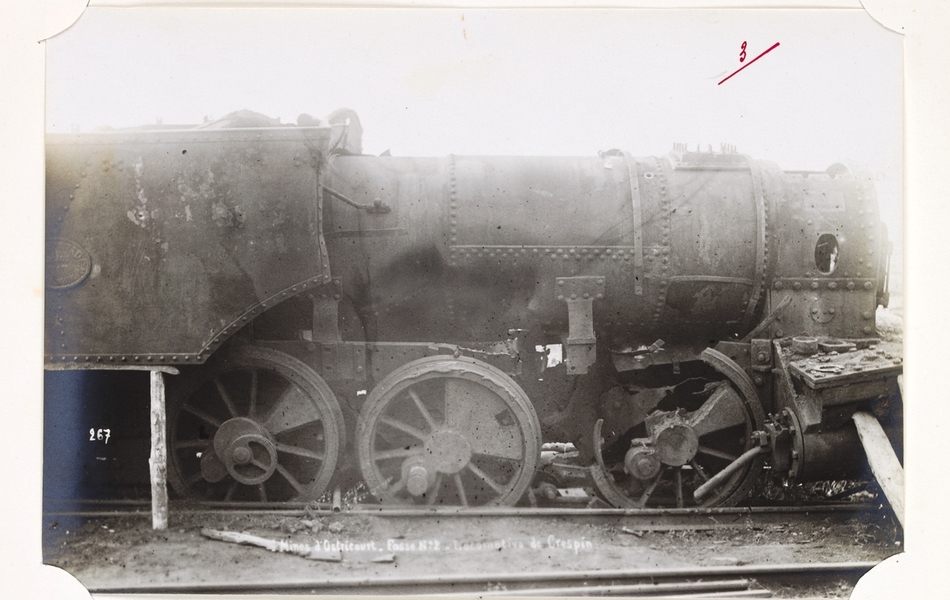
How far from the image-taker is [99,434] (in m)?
4.82

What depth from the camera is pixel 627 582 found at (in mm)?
4418

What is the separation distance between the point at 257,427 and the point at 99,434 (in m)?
1.01

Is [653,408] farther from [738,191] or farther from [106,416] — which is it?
[106,416]

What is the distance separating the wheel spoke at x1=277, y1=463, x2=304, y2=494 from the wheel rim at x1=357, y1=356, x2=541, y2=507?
441 millimetres

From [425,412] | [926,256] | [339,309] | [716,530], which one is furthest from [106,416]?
[926,256]

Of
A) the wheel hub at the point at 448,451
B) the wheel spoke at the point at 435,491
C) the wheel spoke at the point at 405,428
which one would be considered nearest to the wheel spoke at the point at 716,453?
the wheel hub at the point at 448,451

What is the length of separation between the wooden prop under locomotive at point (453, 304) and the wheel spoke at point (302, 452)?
0.8 inches

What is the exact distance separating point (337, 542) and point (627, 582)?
1745 millimetres

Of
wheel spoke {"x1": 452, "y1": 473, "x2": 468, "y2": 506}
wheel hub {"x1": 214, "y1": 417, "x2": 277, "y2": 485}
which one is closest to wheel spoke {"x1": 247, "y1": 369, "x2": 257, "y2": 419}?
wheel hub {"x1": 214, "y1": 417, "x2": 277, "y2": 485}

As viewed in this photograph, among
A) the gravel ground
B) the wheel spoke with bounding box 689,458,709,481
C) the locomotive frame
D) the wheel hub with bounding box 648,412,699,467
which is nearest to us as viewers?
the gravel ground

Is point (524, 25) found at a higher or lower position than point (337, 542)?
higher

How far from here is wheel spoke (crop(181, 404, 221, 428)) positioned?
16.1 ft

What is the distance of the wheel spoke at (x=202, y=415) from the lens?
194 inches

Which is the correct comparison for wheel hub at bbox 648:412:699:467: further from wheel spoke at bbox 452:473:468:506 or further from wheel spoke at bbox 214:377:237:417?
wheel spoke at bbox 214:377:237:417
